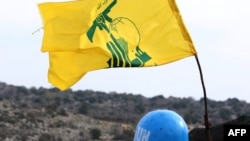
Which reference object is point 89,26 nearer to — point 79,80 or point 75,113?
point 79,80

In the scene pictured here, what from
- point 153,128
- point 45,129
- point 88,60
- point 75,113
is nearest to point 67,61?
point 88,60

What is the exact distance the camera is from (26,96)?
64.6 meters

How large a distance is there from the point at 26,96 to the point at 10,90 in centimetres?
260

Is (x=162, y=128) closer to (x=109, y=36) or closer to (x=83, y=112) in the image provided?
(x=109, y=36)

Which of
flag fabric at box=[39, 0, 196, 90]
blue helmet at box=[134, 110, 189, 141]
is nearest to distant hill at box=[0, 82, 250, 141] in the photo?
flag fabric at box=[39, 0, 196, 90]

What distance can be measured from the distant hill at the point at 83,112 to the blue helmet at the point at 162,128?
32518 mm

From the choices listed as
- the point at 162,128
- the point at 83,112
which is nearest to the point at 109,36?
the point at 162,128

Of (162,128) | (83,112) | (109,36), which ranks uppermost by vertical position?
(83,112)

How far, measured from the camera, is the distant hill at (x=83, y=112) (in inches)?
1759

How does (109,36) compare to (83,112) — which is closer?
(109,36)

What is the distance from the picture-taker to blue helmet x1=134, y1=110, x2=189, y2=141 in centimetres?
838

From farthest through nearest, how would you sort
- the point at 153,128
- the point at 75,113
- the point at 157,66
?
the point at 75,113 < the point at 157,66 < the point at 153,128

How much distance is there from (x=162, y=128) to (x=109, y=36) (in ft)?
7.86

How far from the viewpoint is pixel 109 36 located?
34.5 ft
